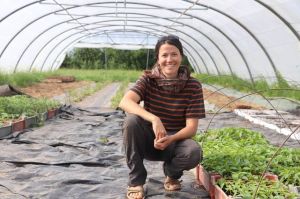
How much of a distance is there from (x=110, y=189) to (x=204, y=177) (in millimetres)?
746

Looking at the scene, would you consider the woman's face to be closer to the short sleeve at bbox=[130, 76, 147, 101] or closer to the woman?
the woman

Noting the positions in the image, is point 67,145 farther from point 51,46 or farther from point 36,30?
point 51,46

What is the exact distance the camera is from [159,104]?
11.3 ft

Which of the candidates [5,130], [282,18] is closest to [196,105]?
[5,130]

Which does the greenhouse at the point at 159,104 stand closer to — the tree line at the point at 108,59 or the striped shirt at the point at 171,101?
the striped shirt at the point at 171,101

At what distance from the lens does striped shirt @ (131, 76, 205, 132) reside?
11.3 feet

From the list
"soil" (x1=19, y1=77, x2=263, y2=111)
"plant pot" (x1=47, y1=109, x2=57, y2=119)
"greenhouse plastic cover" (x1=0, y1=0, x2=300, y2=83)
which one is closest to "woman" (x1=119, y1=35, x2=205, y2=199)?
"plant pot" (x1=47, y1=109, x2=57, y2=119)

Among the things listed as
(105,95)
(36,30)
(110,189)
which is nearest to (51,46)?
(36,30)

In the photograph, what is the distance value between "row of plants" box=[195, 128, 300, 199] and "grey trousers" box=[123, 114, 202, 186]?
28 cm

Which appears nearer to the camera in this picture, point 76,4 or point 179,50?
point 179,50

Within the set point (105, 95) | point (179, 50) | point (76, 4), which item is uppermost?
point (76, 4)

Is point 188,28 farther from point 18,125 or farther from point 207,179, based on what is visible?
point 207,179

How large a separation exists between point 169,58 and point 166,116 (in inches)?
17.2

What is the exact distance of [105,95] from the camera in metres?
13.9
